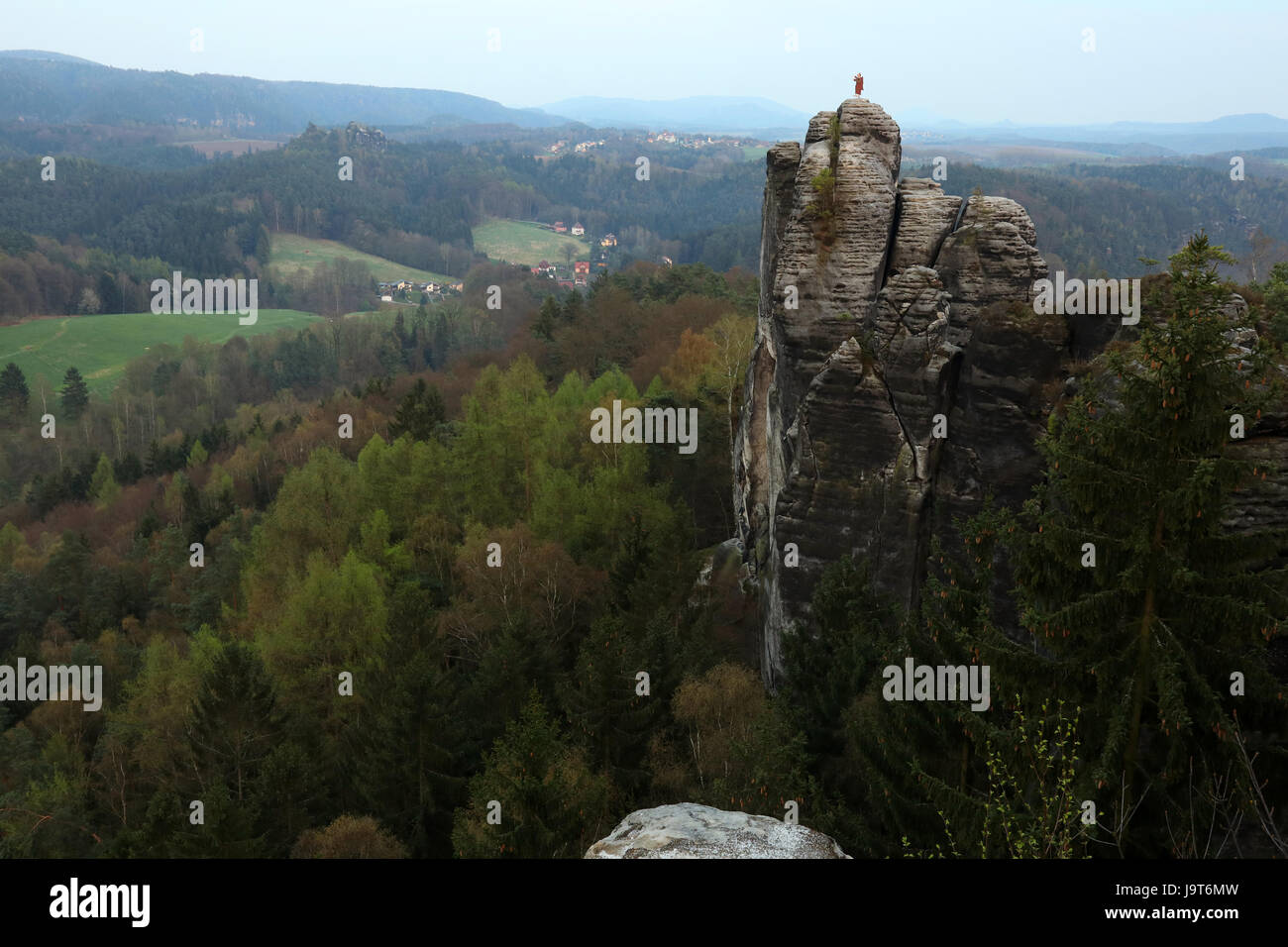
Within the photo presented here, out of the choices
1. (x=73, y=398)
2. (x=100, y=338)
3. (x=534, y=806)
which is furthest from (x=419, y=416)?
(x=100, y=338)

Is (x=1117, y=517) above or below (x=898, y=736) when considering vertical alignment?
above

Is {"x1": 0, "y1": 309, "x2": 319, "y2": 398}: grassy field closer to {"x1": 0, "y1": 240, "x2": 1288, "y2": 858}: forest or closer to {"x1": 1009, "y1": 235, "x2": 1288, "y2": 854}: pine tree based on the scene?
{"x1": 0, "y1": 240, "x2": 1288, "y2": 858}: forest

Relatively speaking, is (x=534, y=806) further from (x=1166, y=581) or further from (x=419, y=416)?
(x=419, y=416)

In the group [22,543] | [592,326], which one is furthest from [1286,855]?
[22,543]

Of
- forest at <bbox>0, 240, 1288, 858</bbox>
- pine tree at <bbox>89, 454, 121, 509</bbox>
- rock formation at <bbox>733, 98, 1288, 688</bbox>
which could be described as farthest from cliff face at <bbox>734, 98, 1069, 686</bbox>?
pine tree at <bbox>89, 454, 121, 509</bbox>

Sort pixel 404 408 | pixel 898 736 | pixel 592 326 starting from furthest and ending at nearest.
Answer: pixel 592 326, pixel 404 408, pixel 898 736
